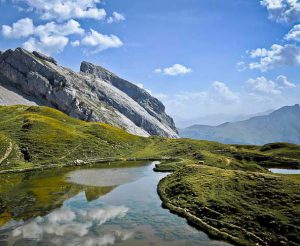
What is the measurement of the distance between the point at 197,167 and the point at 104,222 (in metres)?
37.2

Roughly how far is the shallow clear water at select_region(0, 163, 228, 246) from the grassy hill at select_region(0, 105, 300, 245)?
10.9ft

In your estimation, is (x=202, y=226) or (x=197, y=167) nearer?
(x=202, y=226)

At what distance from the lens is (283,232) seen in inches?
1940

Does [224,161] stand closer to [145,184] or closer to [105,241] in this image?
[145,184]

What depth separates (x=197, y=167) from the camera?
89.4 metres

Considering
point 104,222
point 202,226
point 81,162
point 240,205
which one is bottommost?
point 202,226

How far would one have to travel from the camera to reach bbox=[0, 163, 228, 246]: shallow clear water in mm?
49844

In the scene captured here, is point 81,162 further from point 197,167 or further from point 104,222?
point 104,222

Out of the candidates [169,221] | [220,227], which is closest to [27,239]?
[169,221]

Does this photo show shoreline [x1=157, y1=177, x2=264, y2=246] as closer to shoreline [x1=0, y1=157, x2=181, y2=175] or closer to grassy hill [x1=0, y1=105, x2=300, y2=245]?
grassy hill [x1=0, y1=105, x2=300, y2=245]

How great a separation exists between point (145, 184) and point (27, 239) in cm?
4284

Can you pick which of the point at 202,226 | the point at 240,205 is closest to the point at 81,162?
the point at 240,205

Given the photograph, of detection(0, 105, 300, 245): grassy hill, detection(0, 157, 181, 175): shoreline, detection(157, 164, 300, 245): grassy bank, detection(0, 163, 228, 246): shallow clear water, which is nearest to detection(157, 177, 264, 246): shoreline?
detection(157, 164, 300, 245): grassy bank

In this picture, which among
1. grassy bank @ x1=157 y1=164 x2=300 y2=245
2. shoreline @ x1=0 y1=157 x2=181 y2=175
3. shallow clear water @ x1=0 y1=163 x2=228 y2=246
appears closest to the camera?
shallow clear water @ x1=0 y1=163 x2=228 y2=246
